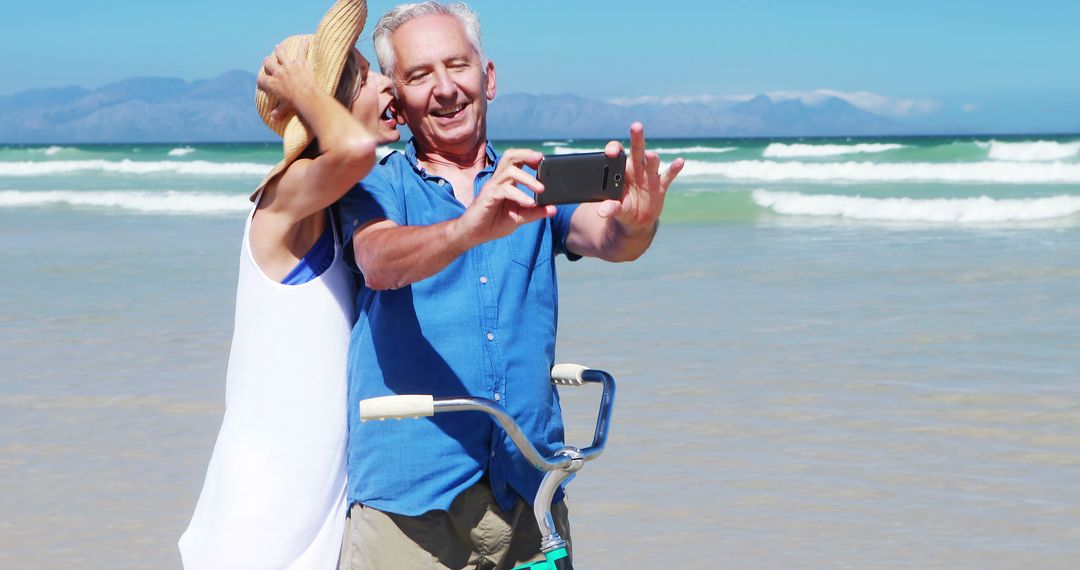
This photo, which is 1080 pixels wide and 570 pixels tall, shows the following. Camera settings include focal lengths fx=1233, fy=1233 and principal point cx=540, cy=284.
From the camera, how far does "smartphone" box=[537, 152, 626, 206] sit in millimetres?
1950

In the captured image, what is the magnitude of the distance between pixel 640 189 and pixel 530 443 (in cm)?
48

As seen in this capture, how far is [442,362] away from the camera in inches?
90.4

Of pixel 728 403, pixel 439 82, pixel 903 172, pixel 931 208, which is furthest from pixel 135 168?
pixel 439 82

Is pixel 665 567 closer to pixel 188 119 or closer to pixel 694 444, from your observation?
pixel 694 444

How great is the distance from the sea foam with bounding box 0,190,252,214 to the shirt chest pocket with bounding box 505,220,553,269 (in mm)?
19141

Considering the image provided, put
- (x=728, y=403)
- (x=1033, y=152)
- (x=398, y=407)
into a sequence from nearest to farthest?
1. (x=398, y=407)
2. (x=728, y=403)
3. (x=1033, y=152)

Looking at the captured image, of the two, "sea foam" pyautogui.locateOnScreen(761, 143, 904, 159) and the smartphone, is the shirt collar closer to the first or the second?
the smartphone

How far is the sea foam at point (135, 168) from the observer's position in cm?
3578

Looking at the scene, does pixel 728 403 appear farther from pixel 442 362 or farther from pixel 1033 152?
pixel 1033 152

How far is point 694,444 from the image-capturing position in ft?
17.6

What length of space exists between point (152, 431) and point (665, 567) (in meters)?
2.68

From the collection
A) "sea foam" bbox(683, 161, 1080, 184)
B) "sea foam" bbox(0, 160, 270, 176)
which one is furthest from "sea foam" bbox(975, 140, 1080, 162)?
"sea foam" bbox(0, 160, 270, 176)

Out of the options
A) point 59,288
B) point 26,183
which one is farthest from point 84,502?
point 26,183

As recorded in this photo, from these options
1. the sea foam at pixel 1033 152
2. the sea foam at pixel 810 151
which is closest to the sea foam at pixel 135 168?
the sea foam at pixel 810 151
